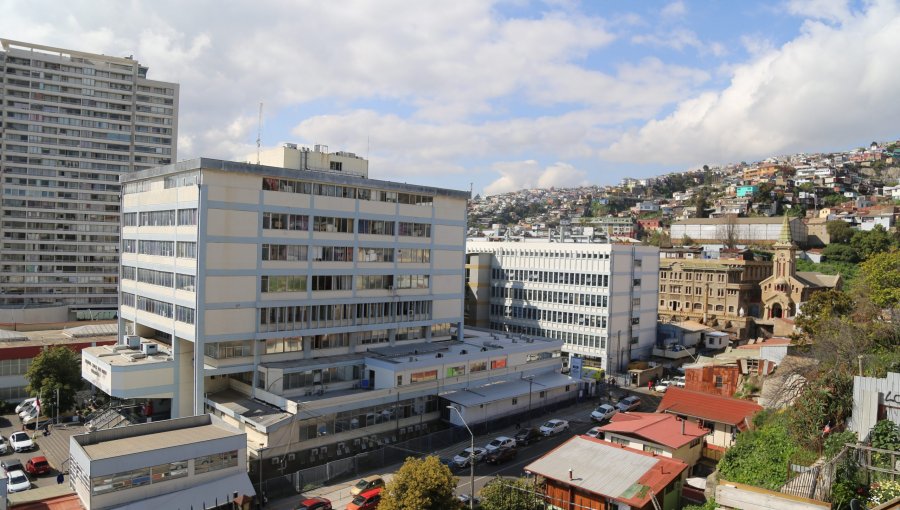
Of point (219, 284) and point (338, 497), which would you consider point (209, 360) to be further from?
point (338, 497)

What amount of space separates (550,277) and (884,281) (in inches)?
1308

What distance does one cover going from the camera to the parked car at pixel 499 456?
3919 centimetres

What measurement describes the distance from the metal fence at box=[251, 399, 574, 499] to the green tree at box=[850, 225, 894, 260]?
8333cm

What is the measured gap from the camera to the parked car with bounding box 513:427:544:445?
43.2 meters

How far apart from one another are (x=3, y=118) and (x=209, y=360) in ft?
227

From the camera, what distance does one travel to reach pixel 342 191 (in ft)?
154

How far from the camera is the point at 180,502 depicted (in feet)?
98.7

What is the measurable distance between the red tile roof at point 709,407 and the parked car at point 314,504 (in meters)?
25.2

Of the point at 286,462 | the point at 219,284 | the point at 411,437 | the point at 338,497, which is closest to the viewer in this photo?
the point at 338,497

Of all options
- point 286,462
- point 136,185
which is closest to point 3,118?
point 136,185

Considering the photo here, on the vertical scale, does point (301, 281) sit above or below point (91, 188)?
below

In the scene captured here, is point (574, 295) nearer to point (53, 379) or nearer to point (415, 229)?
point (415, 229)

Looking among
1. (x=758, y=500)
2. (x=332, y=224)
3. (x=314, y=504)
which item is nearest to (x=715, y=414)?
(x=758, y=500)

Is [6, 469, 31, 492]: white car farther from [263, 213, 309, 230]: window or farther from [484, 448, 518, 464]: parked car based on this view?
[484, 448, 518, 464]: parked car
